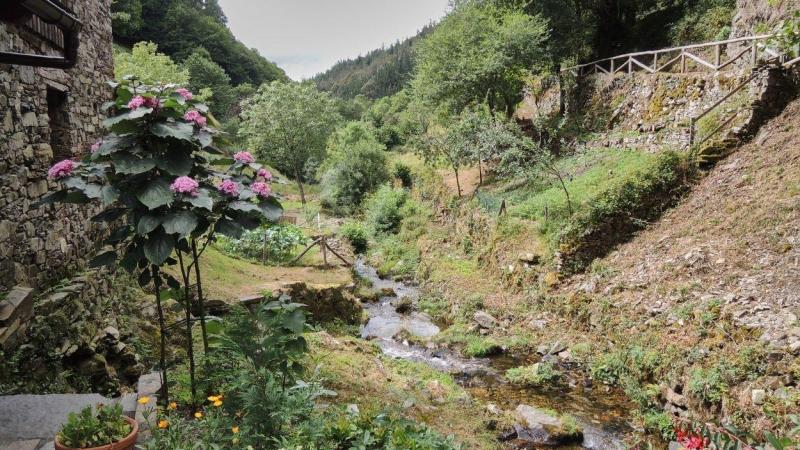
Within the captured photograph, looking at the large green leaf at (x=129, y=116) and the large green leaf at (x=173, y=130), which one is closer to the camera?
the large green leaf at (x=129, y=116)

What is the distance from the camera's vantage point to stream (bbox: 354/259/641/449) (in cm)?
661

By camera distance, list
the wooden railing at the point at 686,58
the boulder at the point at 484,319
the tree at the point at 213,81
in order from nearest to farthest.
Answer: the boulder at the point at 484,319
the wooden railing at the point at 686,58
the tree at the point at 213,81

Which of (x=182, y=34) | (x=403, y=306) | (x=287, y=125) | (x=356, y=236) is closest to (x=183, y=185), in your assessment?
(x=403, y=306)

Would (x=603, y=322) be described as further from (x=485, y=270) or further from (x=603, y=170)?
(x=603, y=170)

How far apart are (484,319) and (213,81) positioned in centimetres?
4149

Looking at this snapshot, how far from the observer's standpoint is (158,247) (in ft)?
10.9

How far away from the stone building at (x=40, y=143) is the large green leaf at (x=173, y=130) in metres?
1.59

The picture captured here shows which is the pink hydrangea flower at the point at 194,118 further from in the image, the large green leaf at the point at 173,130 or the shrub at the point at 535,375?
the shrub at the point at 535,375

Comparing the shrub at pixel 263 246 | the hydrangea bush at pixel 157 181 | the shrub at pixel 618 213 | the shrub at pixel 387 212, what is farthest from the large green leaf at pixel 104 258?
the shrub at pixel 387 212

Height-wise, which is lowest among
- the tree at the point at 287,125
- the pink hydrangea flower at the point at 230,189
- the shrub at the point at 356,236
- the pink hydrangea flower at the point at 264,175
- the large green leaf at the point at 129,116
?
the shrub at the point at 356,236

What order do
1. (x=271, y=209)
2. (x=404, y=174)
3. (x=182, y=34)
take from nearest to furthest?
(x=271, y=209), (x=404, y=174), (x=182, y=34)

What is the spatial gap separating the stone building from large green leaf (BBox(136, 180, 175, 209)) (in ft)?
6.08

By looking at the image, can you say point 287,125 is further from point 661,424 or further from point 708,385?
point 708,385

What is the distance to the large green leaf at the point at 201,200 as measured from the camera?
3200mm
